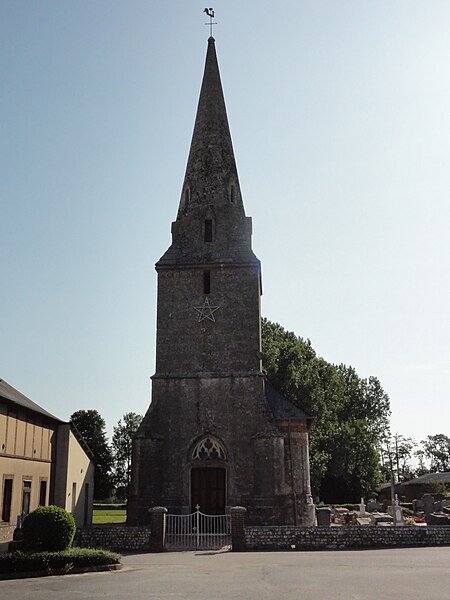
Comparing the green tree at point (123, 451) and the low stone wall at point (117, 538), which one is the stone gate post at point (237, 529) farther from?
the green tree at point (123, 451)

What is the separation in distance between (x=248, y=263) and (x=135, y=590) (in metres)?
17.3

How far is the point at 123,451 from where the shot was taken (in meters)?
86.4

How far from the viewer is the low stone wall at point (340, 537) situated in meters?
18.9

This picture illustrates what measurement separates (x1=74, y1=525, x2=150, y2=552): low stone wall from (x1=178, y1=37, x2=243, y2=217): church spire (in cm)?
1533

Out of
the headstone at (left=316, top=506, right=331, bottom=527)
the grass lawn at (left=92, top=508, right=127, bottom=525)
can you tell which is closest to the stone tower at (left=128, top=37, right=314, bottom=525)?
the headstone at (left=316, top=506, right=331, bottom=527)

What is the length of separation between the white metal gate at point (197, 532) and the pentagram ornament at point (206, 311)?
8.30 metres

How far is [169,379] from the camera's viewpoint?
25266 mm

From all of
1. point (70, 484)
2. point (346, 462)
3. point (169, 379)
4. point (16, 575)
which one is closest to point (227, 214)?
point (169, 379)

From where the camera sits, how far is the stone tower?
77.4 ft

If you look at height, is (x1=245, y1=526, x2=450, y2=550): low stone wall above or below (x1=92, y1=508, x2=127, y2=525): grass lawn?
above

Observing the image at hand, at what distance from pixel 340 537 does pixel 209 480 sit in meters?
6.84

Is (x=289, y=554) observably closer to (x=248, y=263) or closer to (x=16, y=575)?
(x=16, y=575)

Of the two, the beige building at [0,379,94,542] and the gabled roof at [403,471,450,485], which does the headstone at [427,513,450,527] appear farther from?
the gabled roof at [403,471,450,485]

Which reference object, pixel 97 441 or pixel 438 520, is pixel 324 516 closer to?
pixel 438 520
